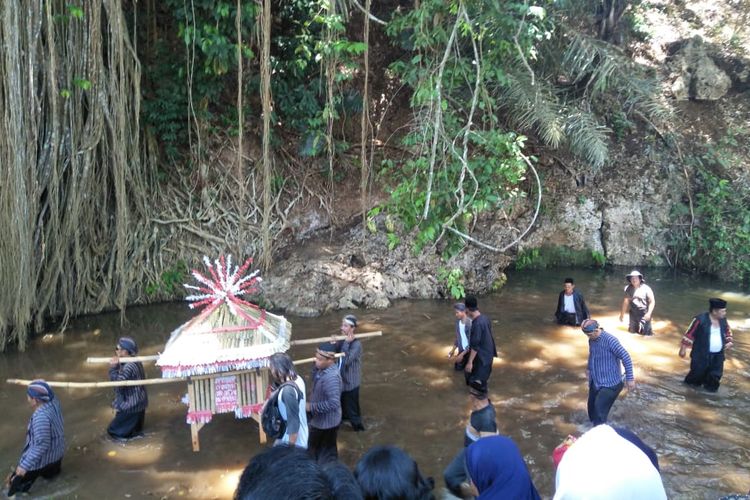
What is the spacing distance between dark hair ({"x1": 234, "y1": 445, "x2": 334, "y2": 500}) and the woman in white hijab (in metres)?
1.33

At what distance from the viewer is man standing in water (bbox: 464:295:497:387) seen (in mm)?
5480

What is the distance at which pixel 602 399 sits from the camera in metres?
4.70

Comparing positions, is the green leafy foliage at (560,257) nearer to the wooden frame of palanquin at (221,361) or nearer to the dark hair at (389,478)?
the wooden frame of palanquin at (221,361)

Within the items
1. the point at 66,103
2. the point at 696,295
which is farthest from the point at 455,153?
the point at 696,295

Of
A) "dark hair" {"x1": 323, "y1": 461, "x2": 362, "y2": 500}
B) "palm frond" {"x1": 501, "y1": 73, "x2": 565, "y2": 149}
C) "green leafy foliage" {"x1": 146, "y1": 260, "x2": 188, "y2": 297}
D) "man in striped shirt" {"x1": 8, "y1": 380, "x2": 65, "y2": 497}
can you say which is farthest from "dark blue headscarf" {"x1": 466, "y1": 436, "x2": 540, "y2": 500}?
"green leafy foliage" {"x1": 146, "y1": 260, "x2": 188, "y2": 297}

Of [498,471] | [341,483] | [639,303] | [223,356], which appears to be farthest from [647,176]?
[341,483]

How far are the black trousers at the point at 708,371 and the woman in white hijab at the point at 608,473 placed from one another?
436 centimetres

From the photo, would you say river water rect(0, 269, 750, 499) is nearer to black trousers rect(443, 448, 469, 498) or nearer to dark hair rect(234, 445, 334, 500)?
black trousers rect(443, 448, 469, 498)

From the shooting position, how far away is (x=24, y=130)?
635cm

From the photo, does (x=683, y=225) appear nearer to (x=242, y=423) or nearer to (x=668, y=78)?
(x=668, y=78)

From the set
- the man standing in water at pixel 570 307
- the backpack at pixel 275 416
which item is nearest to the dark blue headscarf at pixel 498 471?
the backpack at pixel 275 416

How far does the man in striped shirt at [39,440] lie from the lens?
4.02m

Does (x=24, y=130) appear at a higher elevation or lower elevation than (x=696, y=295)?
higher

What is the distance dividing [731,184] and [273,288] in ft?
32.6
